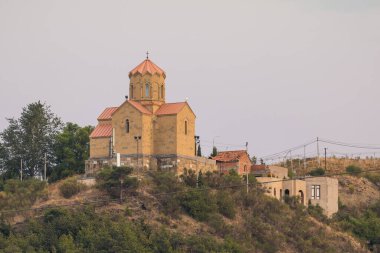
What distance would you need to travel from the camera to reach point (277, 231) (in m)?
75.8

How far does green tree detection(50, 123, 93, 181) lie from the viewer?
8412 cm

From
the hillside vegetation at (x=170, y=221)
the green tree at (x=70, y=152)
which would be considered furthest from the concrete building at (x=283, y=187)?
the green tree at (x=70, y=152)

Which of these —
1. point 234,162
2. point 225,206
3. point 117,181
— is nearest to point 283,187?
point 234,162

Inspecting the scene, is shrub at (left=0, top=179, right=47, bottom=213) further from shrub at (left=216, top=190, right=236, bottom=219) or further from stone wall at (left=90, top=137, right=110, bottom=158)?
shrub at (left=216, top=190, right=236, bottom=219)

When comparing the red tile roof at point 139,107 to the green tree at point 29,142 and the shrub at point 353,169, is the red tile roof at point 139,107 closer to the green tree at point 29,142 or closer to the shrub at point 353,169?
the green tree at point 29,142

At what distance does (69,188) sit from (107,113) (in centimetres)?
1021

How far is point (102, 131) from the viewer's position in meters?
79.6

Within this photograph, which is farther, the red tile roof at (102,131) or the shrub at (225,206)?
the red tile roof at (102,131)

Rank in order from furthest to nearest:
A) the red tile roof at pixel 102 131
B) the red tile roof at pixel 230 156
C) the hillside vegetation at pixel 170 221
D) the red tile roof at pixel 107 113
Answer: the red tile roof at pixel 230 156 → the red tile roof at pixel 107 113 → the red tile roof at pixel 102 131 → the hillside vegetation at pixel 170 221

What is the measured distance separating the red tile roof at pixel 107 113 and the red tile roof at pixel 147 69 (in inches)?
153

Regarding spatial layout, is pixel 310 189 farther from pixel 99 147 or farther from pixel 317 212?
pixel 99 147

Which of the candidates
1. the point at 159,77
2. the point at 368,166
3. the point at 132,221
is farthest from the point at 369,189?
the point at 132,221

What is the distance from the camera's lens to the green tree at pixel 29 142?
8444 centimetres

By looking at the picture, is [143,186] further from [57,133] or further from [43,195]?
[57,133]
